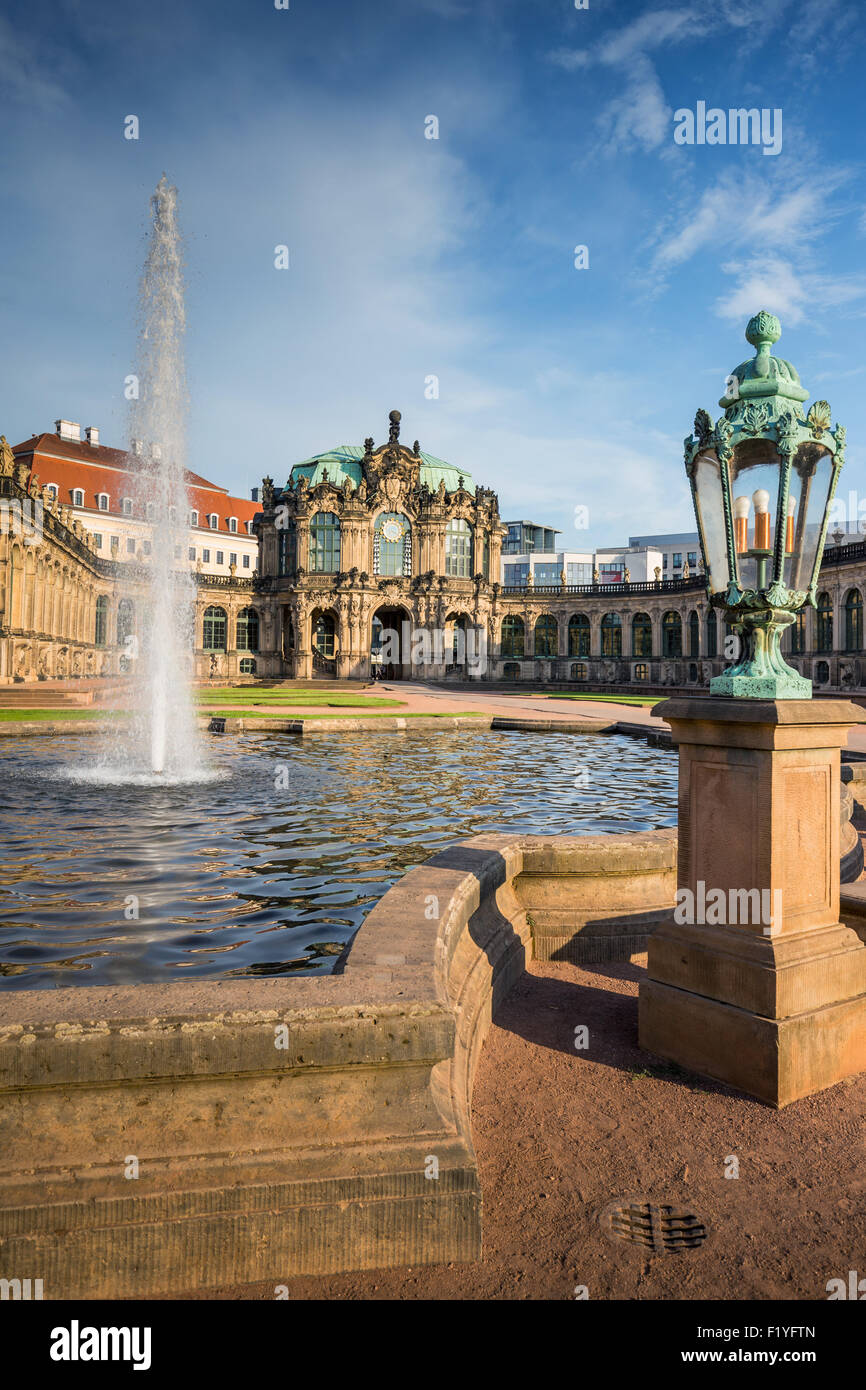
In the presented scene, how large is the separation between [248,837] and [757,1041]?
20.7 ft

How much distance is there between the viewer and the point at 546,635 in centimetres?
7875

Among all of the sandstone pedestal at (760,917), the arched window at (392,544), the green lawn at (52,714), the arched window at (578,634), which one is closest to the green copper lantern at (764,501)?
the sandstone pedestal at (760,917)

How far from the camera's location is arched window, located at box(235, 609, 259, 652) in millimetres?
74938

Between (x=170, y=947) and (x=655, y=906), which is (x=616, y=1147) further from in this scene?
(x=170, y=947)

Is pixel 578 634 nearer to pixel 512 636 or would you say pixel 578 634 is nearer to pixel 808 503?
pixel 512 636

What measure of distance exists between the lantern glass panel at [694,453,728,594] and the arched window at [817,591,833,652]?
52.4 meters

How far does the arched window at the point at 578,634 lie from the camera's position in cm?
7788

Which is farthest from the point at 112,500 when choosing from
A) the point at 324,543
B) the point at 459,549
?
the point at 459,549

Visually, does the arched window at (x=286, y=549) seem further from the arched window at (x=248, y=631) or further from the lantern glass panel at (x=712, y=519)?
the lantern glass panel at (x=712, y=519)

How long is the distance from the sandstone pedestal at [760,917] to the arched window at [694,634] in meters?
67.6

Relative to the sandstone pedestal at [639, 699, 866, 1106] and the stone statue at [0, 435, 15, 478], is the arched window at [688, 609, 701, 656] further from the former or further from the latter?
the sandstone pedestal at [639, 699, 866, 1106]

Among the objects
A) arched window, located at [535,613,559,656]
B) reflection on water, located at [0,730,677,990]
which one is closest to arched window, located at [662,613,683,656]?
arched window, located at [535,613,559,656]
